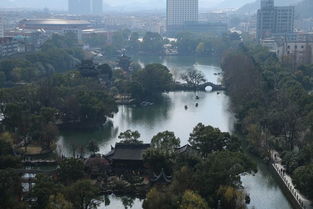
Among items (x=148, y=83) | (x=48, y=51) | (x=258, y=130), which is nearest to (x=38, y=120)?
(x=258, y=130)

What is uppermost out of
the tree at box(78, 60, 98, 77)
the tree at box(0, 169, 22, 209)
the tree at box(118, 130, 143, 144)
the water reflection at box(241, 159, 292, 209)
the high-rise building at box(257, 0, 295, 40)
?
the high-rise building at box(257, 0, 295, 40)

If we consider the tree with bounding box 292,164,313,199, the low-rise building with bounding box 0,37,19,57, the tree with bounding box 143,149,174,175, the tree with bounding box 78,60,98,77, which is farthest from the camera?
the low-rise building with bounding box 0,37,19,57

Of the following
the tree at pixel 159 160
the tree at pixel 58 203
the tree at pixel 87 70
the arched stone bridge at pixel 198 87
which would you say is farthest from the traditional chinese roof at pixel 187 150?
the arched stone bridge at pixel 198 87

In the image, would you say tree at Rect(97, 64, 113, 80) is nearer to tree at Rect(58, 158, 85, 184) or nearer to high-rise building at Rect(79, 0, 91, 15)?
tree at Rect(58, 158, 85, 184)

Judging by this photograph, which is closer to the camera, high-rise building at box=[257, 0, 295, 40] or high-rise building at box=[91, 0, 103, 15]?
high-rise building at box=[257, 0, 295, 40]

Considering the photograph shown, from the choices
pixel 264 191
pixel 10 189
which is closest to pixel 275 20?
pixel 264 191

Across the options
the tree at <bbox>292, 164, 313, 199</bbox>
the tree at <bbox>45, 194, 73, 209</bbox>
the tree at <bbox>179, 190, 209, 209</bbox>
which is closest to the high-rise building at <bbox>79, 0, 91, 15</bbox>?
the tree at <bbox>292, 164, 313, 199</bbox>

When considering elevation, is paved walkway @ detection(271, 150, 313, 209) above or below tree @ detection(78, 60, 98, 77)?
below
